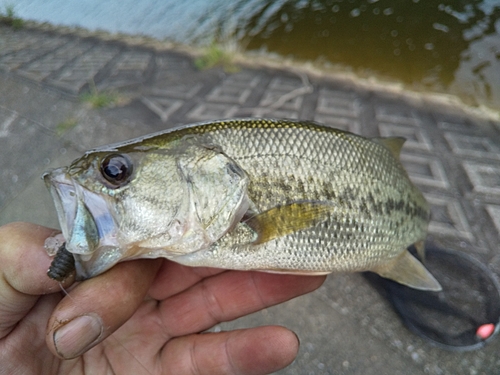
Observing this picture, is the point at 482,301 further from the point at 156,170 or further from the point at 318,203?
the point at 156,170

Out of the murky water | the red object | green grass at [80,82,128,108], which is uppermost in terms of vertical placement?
green grass at [80,82,128,108]

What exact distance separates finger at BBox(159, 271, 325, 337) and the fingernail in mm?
632

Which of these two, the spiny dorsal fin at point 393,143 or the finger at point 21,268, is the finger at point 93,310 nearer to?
the finger at point 21,268

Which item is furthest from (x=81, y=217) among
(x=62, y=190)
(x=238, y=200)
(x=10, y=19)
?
(x=10, y=19)

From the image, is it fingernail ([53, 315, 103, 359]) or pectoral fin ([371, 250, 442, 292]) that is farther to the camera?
pectoral fin ([371, 250, 442, 292])

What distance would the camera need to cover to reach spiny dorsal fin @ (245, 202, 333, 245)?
154 cm

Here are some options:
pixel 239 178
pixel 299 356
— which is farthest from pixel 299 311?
pixel 239 178

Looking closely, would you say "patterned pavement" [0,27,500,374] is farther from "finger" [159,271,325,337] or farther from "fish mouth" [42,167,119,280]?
"fish mouth" [42,167,119,280]

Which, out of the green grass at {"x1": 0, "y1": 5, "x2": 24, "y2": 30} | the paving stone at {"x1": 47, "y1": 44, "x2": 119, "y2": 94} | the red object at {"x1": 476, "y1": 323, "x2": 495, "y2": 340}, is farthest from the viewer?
the green grass at {"x1": 0, "y1": 5, "x2": 24, "y2": 30}

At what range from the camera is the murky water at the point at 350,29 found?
6.38 meters

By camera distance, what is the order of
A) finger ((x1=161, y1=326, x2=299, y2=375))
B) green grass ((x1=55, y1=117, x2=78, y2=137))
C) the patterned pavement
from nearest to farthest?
finger ((x1=161, y1=326, x2=299, y2=375)) < the patterned pavement < green grass ((x1=55, y1=117, x2=78, y2=137))

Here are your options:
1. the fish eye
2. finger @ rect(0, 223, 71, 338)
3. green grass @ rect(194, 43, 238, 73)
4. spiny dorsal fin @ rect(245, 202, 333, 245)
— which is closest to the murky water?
green grass @ rect(194, 43, 238, 73)

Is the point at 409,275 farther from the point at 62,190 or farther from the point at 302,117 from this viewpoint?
the point at 302,117

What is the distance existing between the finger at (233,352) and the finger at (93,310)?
A: 1.77 feet
